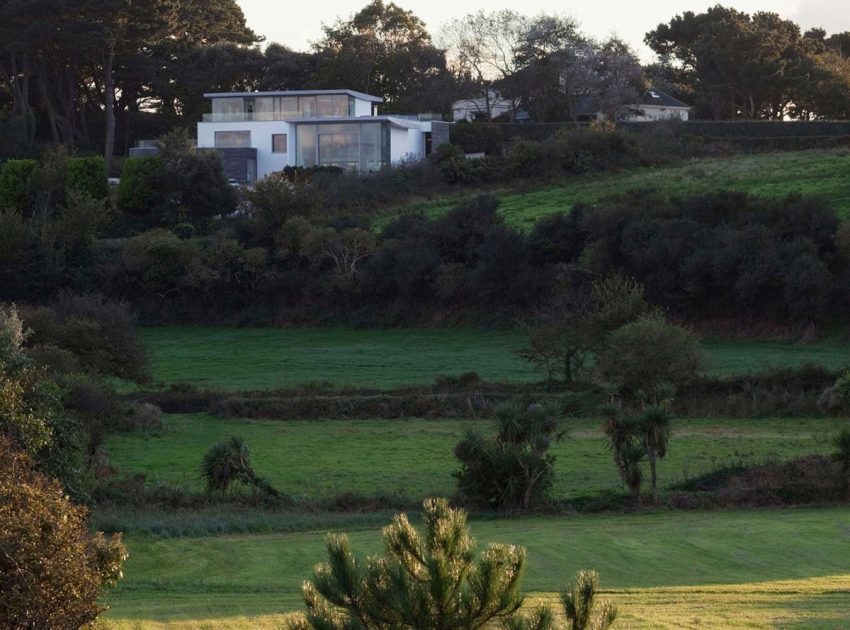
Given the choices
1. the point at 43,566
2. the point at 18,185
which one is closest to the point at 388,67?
the point at 18,185

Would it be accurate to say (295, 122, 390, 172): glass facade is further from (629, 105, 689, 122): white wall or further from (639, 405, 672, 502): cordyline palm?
(639, 405, 672, 502): cordyline palm

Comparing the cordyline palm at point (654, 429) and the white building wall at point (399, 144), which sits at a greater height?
the white building wall at point (399, 144)

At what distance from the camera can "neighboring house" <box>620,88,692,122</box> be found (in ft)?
317

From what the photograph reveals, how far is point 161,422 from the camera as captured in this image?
42.1 metres

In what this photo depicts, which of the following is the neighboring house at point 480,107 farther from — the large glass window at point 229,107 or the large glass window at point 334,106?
the large glass window at point 229,107

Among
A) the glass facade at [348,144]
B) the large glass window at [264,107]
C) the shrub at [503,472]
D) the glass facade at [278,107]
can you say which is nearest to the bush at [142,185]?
the glass facade at [348,144]

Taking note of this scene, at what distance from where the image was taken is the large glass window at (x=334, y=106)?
89875 mm

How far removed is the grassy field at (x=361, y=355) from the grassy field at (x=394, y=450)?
627cm

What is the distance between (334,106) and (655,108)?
2630 centimetres

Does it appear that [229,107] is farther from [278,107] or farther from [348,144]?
[348,144]

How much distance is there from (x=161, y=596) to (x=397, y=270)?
156 ft

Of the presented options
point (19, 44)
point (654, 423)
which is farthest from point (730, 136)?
point (654, 423)

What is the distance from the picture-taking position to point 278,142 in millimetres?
89750

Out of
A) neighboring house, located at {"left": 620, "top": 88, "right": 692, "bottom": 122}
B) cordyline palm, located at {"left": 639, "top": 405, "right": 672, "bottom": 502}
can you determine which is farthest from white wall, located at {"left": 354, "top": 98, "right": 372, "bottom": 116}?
cordyline palm, located at {"left": 639, "top": 405, "right": 672, "bottom": 502}
